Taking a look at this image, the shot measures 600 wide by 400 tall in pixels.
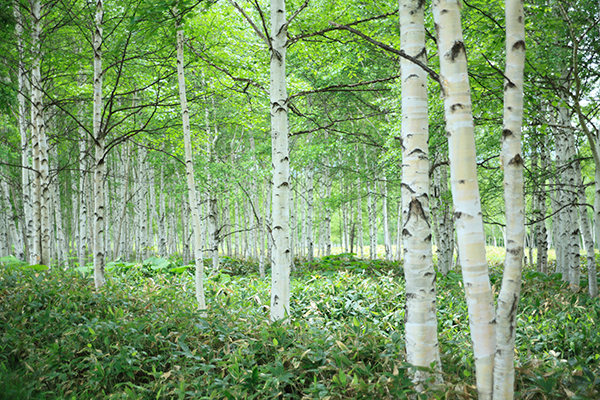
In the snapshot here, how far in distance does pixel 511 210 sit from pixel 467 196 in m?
0.31

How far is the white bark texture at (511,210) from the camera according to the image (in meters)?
2.23

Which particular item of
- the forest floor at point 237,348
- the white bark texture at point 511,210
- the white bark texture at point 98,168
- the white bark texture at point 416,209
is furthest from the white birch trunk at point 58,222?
the white bark texture at point 511,210

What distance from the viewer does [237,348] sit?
3754 mm

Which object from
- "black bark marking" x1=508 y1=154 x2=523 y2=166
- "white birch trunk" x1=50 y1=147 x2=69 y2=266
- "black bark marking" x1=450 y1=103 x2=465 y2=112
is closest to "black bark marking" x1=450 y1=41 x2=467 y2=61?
"black bark marking" x1=450 y1=103 x2=465 y2=112

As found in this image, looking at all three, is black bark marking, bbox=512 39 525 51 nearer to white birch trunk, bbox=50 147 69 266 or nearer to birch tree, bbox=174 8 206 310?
birch tree, bbox=174 8 206 310

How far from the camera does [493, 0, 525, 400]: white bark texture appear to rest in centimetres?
223

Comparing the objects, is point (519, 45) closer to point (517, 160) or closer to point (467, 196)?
point (517, 160)

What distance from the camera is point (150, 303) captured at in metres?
5.56

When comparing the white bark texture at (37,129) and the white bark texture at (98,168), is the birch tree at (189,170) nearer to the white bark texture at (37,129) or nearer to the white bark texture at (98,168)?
the white bark texture at (98,168)

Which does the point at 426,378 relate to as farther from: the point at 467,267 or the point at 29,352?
the point at 29,352

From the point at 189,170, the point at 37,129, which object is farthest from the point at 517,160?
the point at 37,129

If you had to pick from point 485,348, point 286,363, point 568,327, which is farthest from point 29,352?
point 568,327

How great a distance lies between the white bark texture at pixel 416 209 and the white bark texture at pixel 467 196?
37 cm

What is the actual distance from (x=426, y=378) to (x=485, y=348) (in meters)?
0.54
